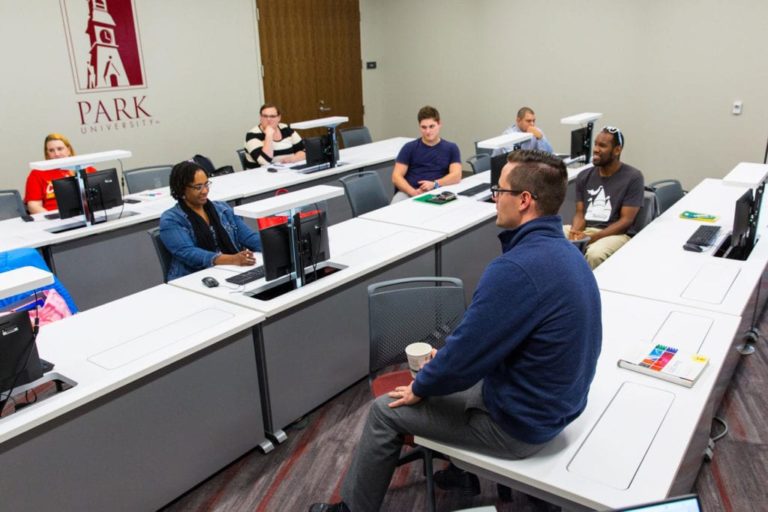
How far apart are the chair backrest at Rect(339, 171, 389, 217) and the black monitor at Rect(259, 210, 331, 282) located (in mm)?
1381

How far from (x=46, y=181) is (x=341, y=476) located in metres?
3.27

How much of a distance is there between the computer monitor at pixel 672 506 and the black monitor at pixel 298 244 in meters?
1.98

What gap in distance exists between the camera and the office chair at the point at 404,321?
97.7 inches

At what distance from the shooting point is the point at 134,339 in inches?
96.0

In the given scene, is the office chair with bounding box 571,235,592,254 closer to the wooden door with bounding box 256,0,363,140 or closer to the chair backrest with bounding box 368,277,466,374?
the chair backrest with bounding box 368,277,466,374

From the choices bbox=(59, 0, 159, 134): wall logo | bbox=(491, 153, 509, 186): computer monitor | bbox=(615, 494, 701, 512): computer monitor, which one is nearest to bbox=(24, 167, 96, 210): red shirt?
bbox=(59, 0, 159, 134): wall logo

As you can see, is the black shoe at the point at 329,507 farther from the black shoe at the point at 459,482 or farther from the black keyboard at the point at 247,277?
the black keyboard at the point at 247,277

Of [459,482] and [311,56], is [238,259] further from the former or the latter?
[311,56]

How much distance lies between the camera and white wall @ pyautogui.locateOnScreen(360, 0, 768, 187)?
6.40 m

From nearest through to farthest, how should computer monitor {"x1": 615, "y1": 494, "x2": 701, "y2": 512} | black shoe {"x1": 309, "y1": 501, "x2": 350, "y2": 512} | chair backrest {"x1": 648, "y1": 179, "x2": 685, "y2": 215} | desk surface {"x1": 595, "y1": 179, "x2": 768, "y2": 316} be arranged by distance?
computer monitor {"x1": 615, "y1": 494, "x2": 701, "y2": 512}, black shoe {"x1": 309, "y1": 501, "x2": 350, "y2": 512}, desk surface {"x1": 595, "y1": 179, "x2": 768, "y2": 316}, chair backrest {"x1": 648, "y1": 179, "x2": 685, "y2": 215}

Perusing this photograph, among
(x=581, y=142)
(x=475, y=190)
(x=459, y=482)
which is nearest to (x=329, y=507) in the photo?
(x=459, y=482)

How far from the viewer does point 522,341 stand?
1685 mm

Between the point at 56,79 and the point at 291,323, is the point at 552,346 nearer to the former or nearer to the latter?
the point at 291,323

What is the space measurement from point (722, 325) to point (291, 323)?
1827 millimetres
